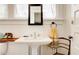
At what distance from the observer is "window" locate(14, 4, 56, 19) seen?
1.90 metres

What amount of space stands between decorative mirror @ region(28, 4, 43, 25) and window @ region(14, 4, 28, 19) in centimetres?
6

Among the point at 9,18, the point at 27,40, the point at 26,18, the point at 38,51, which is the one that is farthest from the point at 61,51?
the point at 9,18

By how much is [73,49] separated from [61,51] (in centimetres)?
15

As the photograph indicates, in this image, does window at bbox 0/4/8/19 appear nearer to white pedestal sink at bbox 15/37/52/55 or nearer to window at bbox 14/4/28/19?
window at bbox 14/4/28/19

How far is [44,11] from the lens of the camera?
76.1 inches

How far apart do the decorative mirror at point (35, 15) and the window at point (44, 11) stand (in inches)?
1.9

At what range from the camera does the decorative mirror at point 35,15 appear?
1.94m

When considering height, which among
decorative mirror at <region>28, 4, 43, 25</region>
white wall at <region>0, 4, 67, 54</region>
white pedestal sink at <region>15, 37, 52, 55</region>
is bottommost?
white pedestal sink at <region>15, 37, 52, 55</region>

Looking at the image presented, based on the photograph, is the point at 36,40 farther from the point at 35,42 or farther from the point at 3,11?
the point at 3,11

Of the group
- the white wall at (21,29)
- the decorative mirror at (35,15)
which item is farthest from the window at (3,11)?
the decorative mirror at (35,15)

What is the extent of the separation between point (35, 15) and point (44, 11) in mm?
123

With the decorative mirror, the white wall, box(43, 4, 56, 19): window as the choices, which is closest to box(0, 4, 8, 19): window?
the white wall

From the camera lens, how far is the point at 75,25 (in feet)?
5.87

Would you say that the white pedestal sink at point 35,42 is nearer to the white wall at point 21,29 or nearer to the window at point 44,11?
the white wall at point 21,29
